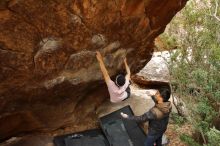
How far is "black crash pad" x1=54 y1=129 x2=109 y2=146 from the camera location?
30.7 ft

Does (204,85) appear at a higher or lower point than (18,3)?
lower

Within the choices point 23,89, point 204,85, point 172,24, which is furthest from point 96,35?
point 172,24

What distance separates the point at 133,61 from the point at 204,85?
90.9 inches

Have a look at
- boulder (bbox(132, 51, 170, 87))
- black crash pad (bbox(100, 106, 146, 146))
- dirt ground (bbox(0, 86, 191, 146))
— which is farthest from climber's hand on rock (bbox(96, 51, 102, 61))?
boulder (bbox(132, 51, 170, 87))

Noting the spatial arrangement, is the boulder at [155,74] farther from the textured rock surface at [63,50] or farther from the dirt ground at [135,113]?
the textured rock surface at [63,50]

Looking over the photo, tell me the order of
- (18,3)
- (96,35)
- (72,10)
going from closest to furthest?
(18,3)
(72,10)
(96,35)

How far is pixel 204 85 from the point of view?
8.66m

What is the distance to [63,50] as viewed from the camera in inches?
318

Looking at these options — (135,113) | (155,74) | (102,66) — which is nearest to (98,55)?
(102,66)

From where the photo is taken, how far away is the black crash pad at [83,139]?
30.7 feet

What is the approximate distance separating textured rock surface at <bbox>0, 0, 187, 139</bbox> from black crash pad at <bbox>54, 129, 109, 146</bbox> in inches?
21.1

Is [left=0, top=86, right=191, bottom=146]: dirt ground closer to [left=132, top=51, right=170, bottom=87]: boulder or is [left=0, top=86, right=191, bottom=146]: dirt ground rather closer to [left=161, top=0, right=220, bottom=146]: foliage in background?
[left=161, top=0, right=220, bottom=146]: foliage in background

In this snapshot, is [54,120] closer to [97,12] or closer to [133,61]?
[133,61]

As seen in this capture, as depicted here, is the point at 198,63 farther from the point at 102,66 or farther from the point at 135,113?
the point at 102,66
